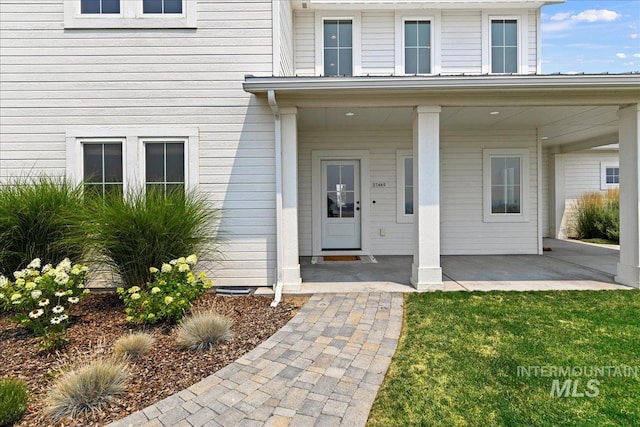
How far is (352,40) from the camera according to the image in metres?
7.55

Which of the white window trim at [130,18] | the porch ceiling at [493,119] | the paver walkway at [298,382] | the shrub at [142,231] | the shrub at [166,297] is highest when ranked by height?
the white window trim at [130,18]

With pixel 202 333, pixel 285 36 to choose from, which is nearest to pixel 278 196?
pixel 202 333

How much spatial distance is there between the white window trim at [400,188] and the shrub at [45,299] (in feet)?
19.4

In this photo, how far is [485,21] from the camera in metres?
7.52

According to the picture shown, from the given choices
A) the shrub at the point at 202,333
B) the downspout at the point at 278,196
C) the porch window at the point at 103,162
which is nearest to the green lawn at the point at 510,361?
the shrub at the point at 202,333

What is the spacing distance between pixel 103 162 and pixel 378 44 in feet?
19.8

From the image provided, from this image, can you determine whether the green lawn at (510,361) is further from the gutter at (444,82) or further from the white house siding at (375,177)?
the white house siding at (375,177)

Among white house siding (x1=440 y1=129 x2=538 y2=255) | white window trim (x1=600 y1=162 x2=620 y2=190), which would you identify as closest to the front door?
white house siding (x1=440 y1=129 x2=538 y2=255)

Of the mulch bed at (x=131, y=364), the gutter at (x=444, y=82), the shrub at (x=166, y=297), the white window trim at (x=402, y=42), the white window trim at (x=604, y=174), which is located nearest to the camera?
the mulch bed at (x=131, y=364)

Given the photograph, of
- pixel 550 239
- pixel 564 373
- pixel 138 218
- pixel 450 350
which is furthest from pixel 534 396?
pixel 550 239

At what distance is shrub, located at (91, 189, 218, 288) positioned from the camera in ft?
12.8

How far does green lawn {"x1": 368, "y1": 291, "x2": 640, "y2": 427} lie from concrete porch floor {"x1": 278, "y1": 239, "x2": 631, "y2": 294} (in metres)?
0.63

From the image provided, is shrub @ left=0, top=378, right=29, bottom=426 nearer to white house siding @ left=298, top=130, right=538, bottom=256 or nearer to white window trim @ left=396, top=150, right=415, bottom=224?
white house siding @ left=298, top=130, right=538, bottom=256

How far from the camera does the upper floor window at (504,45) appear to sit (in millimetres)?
7555
